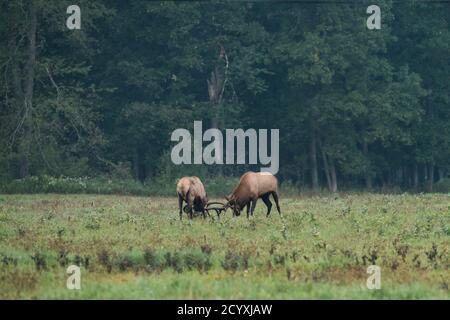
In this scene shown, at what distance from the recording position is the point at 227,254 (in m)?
19.2

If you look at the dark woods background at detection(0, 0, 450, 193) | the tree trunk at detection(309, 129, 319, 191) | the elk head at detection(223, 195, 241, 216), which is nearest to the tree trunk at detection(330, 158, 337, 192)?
the dark woods background at detection(0, 0, 450, 193)

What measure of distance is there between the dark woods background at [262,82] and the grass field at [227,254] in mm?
23979

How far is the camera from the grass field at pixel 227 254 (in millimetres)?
15867

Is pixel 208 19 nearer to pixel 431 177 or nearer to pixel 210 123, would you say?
pixel 210 123

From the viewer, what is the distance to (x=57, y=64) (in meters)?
48.8

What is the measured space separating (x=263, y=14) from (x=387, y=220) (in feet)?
113

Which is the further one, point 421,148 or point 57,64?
point 421,148

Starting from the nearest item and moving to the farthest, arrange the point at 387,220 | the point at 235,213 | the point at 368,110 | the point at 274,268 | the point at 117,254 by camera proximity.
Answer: the point at 274,268
the point at 117,254
the point at 387,220
the point at 235,213
the point at 368,110

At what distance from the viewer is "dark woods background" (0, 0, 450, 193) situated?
52.8 meters

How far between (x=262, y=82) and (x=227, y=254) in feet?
119

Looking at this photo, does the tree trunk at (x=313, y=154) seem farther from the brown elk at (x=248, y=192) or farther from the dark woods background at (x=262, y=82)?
the brown elk at (x=248, y=192)

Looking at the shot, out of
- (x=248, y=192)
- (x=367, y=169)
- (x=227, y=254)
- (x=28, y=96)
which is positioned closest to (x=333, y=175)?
(x=367, y=169)

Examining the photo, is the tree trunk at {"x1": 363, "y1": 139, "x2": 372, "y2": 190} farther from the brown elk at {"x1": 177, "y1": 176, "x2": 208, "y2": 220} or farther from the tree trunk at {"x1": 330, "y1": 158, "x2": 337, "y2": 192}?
the brown elk at {"x1": 177, "y1": 176, "x2": 208, "y2": 220}

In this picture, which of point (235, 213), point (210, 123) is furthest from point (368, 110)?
point (235, 213)
